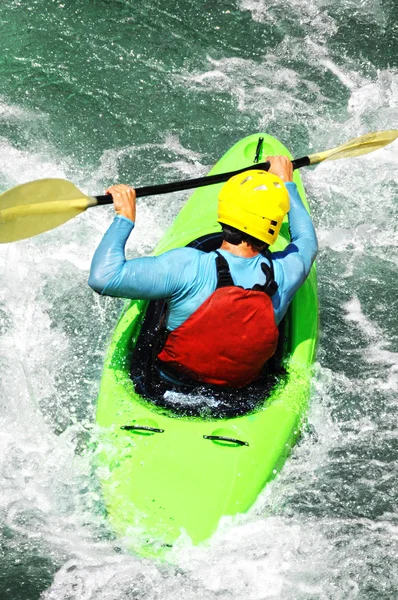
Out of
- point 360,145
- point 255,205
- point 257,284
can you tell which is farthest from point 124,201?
point 360,145

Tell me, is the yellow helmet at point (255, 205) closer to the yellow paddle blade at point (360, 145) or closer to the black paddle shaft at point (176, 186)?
the black paddle shaft at point (176, 186)

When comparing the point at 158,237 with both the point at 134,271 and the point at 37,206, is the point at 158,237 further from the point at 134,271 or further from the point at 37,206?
the point at 134,271

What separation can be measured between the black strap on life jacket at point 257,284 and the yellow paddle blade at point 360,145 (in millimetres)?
1495

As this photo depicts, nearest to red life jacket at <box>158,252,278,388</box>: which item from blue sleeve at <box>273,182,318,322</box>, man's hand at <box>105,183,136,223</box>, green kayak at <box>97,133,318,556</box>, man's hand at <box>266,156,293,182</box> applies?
blue sleeve at <box>273,182,318,322</box>

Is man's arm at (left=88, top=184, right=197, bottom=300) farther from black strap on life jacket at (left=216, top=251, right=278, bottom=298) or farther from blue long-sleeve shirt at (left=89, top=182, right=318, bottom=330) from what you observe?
black strap on life jacket at (left=216, top=251, right=278, bottom=298)

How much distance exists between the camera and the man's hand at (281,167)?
504 centimetres

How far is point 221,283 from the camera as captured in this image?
415 cm

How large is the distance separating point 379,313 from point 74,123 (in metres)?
2.89

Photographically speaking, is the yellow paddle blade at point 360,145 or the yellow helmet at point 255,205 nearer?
the yellow helmet at point 255,205

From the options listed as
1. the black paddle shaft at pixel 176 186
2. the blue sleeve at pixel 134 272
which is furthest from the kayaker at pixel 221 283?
the black paddle shaft at pixel 176 186

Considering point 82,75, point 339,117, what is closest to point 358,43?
point 339,117

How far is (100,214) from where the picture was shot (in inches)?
250

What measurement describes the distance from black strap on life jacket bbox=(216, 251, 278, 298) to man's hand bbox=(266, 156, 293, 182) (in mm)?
885

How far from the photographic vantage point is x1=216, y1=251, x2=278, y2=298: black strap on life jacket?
416 cm
